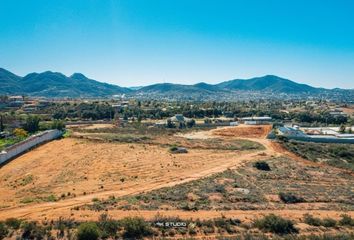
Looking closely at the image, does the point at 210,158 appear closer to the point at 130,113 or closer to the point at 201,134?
the point at 201,134

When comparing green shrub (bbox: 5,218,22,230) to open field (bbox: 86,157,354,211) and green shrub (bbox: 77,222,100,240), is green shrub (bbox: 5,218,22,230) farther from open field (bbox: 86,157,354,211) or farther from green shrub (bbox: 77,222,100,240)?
open field (bbox: 86,157,354,211)

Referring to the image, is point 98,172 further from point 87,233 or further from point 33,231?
point 87,233

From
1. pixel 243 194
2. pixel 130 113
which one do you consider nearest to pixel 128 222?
pixel 243 194

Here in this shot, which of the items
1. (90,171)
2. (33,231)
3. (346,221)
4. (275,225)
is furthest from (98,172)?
(346,221)

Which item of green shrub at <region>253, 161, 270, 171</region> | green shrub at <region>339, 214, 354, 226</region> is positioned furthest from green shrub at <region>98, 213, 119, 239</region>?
green shrub at <region>253, 161, 270, 171</region>

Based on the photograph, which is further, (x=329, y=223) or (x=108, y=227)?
(x=329, y=223)

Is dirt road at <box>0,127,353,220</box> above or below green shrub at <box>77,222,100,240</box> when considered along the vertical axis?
below
